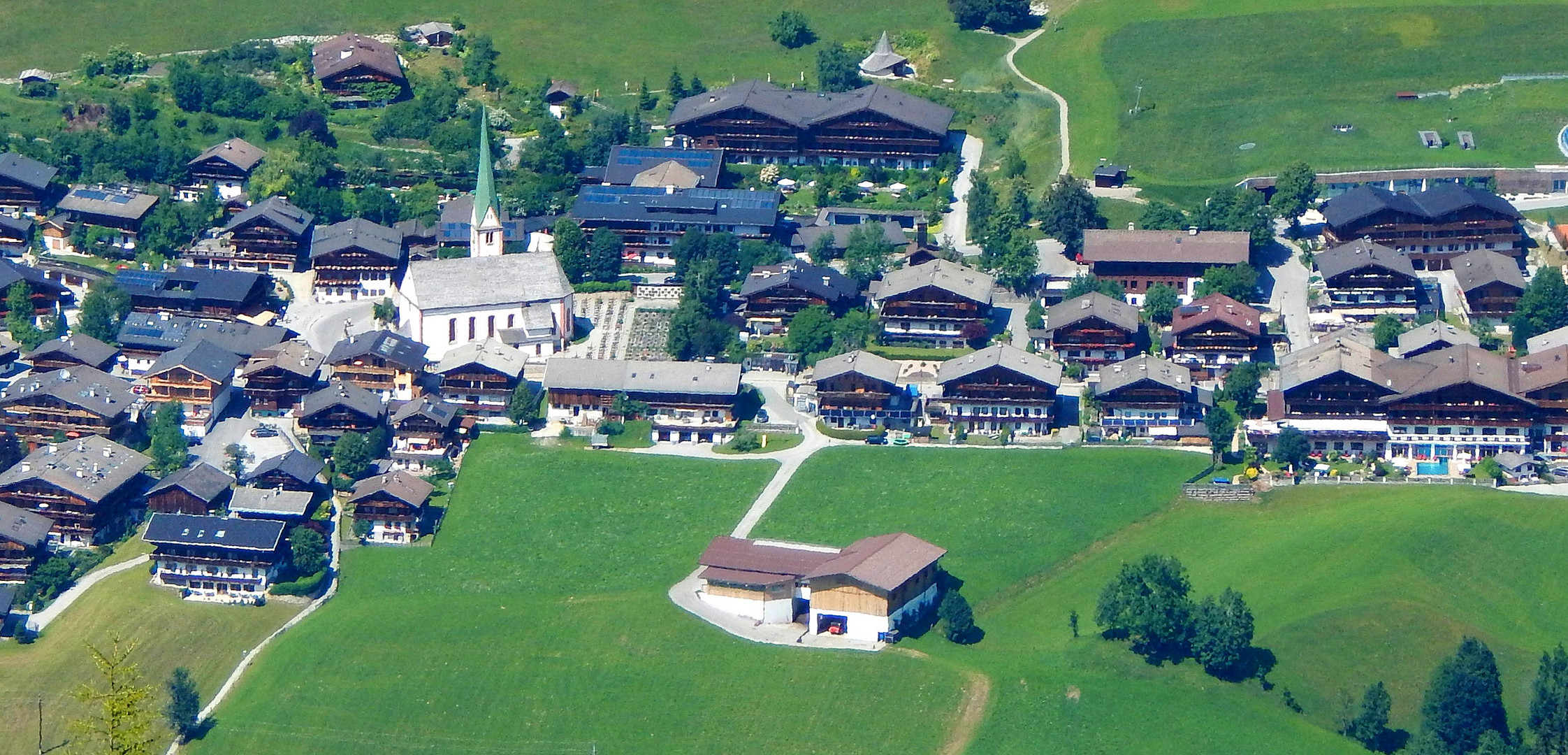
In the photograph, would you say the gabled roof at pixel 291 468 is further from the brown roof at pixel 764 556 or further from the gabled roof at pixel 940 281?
the gabled roof at pixel 940 281

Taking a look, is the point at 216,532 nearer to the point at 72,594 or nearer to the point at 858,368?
the point at 72,594

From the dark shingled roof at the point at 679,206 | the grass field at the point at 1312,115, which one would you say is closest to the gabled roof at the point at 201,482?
the dark shingled roof at the point at 679,206

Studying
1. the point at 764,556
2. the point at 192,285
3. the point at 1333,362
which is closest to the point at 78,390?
the point at 192,285

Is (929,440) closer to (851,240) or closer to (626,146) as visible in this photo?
(851,240)

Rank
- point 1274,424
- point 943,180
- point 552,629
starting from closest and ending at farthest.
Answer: point 552,629, point 1274,424, point 943,180

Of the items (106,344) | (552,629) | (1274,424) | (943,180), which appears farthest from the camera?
(943,180)

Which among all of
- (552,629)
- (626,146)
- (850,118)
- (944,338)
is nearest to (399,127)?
(626,146)
